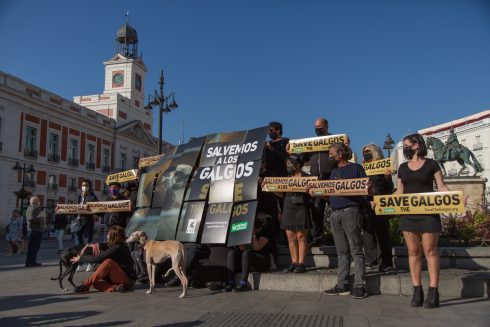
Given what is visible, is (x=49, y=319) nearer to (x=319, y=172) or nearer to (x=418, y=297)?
(x=418, y=297)

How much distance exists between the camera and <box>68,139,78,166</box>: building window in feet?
164

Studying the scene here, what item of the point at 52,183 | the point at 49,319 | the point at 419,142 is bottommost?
the point at 49,319

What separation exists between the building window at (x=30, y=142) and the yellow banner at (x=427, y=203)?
144ft

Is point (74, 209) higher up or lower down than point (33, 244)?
higher up

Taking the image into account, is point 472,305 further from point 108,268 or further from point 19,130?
point 19,130

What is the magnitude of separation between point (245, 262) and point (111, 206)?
3.87 metres

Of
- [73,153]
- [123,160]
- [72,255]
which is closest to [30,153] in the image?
[73,153]

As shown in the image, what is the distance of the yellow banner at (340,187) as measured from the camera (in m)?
5.78

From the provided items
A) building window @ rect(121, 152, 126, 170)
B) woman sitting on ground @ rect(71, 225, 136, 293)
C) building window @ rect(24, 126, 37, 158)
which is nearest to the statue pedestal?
woman sitting on ground @ rect(71, 225, 136, 293)

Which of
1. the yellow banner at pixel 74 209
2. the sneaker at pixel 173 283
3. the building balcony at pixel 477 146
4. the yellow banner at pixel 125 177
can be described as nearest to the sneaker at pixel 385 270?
the sneaker at pixel 173 283

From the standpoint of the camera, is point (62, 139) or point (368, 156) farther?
point (62, 139)

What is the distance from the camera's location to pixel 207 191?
7.67 meters

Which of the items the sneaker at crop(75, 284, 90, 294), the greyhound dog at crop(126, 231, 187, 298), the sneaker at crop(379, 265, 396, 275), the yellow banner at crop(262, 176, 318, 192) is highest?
the yellow banner at crop(262, 176, 318, 192)

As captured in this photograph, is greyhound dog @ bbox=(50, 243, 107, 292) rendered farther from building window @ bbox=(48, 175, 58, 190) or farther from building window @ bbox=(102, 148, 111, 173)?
building window @ bbox=(102, 148, 111, 173)
